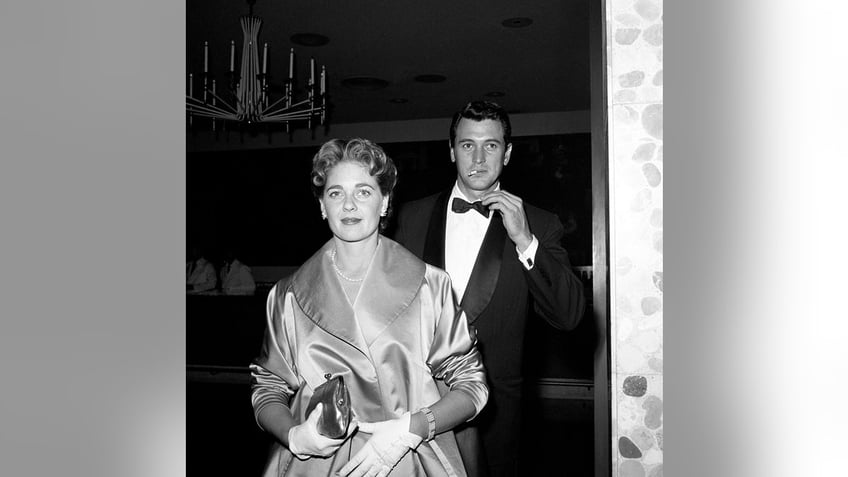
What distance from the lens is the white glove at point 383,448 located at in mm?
1479

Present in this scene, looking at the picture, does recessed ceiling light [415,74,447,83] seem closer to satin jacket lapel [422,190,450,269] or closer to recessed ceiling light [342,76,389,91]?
recessed ceiling light [342,76,389,91]

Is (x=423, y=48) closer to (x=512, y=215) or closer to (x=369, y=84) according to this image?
(x=369, y=84)

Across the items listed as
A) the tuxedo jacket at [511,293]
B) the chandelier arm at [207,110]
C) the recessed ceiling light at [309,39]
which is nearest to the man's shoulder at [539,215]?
the tuxedo jacket at [511,293]

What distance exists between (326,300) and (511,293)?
20.4 inches

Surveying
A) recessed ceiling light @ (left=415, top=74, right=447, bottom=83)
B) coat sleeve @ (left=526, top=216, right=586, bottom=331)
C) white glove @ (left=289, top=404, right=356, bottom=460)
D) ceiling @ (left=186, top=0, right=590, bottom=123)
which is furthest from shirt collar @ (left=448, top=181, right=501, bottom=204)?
recessed ceiling light @ (left=415, top=74, right=447, bottom=83)

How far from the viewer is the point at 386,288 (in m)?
1.57

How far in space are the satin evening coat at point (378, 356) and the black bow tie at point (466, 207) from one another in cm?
31

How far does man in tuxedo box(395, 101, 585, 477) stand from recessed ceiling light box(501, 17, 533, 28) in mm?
800

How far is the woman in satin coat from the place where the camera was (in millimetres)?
1500

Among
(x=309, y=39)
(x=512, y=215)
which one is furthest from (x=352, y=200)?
(x=309, y=39)

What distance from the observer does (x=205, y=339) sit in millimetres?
3459
